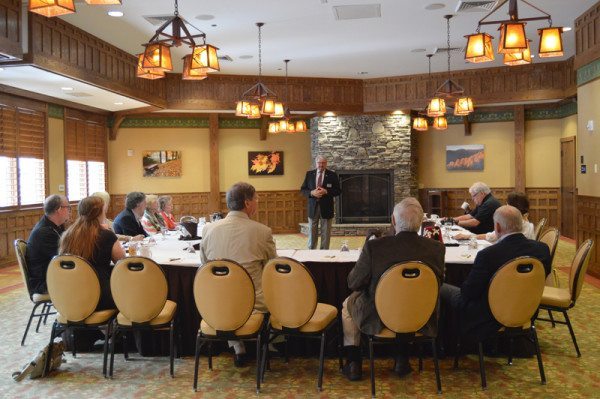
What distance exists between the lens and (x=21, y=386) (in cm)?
414

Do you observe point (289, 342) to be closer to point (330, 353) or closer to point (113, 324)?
point (330, 353)

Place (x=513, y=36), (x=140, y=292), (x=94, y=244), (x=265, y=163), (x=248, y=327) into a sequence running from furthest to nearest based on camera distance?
(x=265, y=163), (x=513, y=36), (x=94, y=244), (x=140, y=292), (x=248, y=327)

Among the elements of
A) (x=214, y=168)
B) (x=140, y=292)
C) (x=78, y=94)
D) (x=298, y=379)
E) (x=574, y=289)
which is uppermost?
(x=78, y=94)

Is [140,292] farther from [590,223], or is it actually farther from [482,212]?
[590,223]

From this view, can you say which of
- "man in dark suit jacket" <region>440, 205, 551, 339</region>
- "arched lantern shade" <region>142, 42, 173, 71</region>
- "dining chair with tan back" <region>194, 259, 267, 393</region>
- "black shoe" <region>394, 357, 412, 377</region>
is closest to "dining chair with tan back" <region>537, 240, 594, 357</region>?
"man in dark suit jacket" <region>440, 205, 551, 339</region>

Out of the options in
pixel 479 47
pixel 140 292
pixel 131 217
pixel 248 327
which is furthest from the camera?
pixel 131 217

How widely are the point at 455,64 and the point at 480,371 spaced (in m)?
8.54

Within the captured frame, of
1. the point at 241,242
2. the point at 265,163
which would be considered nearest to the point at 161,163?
the point at 265,163

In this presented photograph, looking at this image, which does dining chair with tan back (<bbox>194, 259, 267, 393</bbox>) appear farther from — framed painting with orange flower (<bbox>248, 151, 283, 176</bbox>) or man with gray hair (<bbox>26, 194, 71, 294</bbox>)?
framed painting with orange flower (<bbox>248, 151, 283, 176</bbox>)

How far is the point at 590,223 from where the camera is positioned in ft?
26.5

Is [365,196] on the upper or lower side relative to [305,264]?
upper

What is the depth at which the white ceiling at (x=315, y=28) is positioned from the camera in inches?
297

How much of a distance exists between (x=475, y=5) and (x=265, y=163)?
7846 mm

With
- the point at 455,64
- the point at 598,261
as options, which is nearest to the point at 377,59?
the point at 455,64
